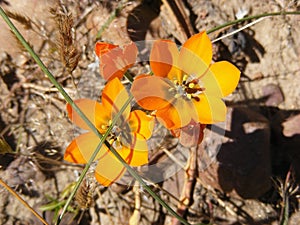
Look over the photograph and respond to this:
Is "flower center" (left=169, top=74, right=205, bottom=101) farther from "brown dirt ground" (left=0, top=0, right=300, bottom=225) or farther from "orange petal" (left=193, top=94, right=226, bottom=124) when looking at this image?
"brown dirt ground" (left=0, top=0, right=300, bottom=225)

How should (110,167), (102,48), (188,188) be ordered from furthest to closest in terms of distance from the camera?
(188,188), (110,167), (102,48)

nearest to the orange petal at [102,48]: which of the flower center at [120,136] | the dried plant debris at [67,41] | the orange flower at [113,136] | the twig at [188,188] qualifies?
the orange flower at [113,136]

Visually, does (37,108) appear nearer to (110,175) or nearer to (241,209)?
(110,175)

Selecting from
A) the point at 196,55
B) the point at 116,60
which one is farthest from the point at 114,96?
the point at 196,55

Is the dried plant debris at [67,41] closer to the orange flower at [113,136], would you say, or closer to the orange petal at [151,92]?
the orange flower at [113,136]

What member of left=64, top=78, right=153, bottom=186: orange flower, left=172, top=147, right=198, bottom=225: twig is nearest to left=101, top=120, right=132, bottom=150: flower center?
left=64, top=78, right=153, bottom=186: orange flower

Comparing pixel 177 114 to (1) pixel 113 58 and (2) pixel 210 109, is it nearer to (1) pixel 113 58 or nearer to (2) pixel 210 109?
(2) pixel 210 109

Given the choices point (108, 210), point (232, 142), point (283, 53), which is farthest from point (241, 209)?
point (283, 53)
